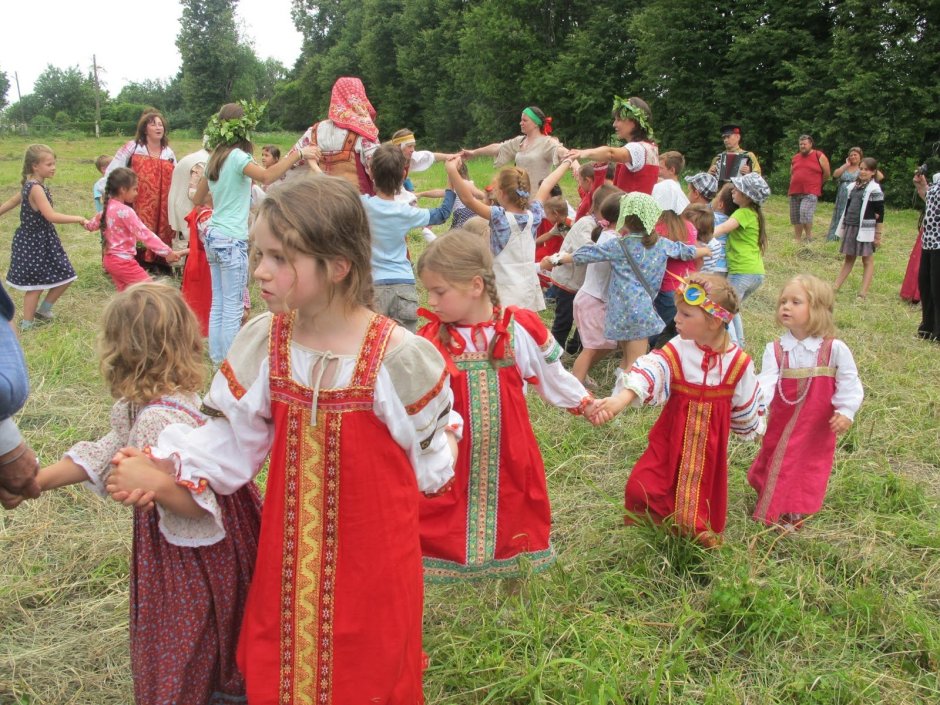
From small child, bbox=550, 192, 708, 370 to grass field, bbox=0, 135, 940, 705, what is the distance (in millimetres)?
703

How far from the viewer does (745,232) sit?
632 cm

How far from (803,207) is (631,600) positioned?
38.2ft

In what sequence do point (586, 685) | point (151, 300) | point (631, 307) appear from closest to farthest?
point (151, 300)
point (586, 685)
point (631, 307)

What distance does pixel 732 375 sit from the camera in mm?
3381

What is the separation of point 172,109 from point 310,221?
3035 inches

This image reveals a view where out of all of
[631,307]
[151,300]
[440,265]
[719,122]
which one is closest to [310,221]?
[151,300]

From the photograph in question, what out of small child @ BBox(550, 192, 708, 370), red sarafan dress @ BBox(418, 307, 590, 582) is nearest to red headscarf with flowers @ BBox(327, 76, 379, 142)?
small child @ BBox(550, 192, 708, 370)

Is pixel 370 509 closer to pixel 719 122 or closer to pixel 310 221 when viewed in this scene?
pixel 310 221

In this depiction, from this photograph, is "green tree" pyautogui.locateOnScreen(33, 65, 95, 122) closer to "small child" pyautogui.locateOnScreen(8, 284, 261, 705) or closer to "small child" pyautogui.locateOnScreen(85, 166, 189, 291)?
"small child" pyautogui.locateOnScreen(85, 166, 189, 291)

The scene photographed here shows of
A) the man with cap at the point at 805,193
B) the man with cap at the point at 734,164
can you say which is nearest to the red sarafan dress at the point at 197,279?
the man with cap at the point at 734,164

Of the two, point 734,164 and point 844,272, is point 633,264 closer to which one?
point 844,272

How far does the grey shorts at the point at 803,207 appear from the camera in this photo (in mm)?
13188

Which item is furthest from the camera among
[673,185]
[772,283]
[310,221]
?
[772,283]

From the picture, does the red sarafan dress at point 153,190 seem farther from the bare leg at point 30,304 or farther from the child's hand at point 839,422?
the child's hand at point 839,422
